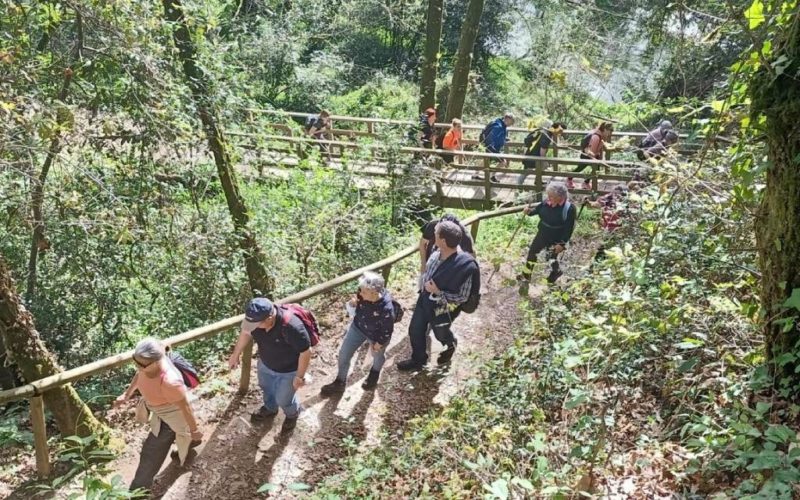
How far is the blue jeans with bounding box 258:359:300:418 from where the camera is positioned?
213 inches

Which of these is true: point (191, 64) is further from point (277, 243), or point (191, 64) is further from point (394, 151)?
point (394, 151)

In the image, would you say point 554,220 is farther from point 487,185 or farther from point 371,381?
point 487,185

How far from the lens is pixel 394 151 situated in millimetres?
11328

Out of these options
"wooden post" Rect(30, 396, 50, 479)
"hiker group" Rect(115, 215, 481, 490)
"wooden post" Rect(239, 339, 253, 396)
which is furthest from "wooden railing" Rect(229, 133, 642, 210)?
"wooden post" Rect(30, 396, 50, 479)

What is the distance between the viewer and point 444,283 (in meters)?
5.93

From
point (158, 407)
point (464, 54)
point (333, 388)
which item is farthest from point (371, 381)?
point (464, 54)

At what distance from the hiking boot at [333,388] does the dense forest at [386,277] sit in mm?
97

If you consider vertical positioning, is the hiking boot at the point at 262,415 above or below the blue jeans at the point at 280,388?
below

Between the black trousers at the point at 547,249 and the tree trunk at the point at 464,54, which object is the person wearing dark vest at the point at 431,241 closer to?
the black trousers at the point at 547,249

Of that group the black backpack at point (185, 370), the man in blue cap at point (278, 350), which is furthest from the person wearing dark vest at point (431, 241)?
the black backpack at point (185, 370)

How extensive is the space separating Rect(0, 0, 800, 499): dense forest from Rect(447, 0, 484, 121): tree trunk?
2.94m

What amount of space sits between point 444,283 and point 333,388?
1584 millimetres

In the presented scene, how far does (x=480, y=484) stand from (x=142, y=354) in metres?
2.57

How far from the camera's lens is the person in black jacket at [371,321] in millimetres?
5644
